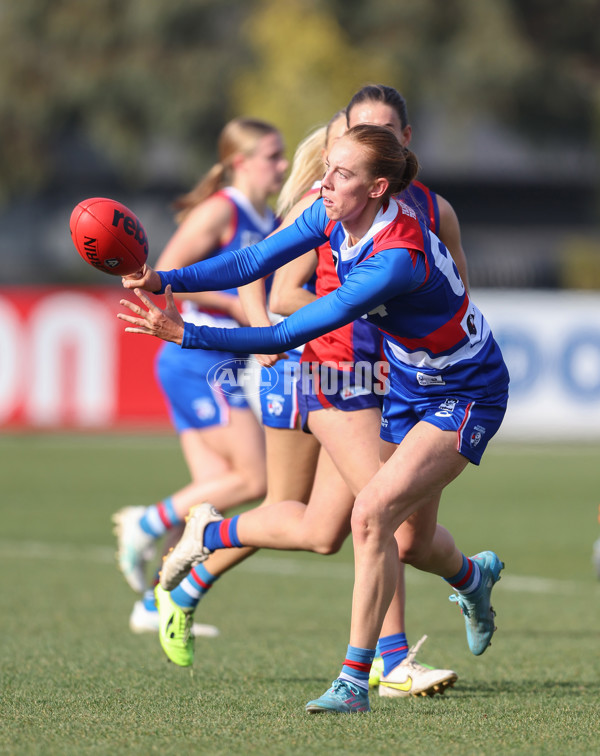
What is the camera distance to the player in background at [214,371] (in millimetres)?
6695

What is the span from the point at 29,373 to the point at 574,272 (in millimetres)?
16947

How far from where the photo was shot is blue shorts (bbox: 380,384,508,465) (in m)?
4.68

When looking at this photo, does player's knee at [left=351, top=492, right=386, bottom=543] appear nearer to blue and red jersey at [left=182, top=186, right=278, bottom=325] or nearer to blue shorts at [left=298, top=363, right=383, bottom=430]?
blue shorts at [left=298, top=363, right=383, bottom=430]

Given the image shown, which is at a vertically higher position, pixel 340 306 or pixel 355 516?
pixel 340 306

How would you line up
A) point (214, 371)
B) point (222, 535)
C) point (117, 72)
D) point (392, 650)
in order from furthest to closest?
point (117, 72), point (214, 371), point (222, 535), point (392, 650)

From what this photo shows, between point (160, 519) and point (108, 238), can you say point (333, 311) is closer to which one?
point (108, 238)

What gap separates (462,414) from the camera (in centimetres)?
470

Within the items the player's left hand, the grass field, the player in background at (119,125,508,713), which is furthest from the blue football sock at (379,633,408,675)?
the player's left hand

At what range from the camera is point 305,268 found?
17.4 ft

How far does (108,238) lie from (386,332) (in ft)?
3.43

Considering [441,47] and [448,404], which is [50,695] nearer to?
[448,404]

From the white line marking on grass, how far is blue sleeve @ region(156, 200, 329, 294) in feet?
13.0

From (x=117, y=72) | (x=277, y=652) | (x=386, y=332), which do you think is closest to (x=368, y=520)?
(x=386, y=332)

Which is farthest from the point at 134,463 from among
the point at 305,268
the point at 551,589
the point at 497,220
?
the point at 497,220
